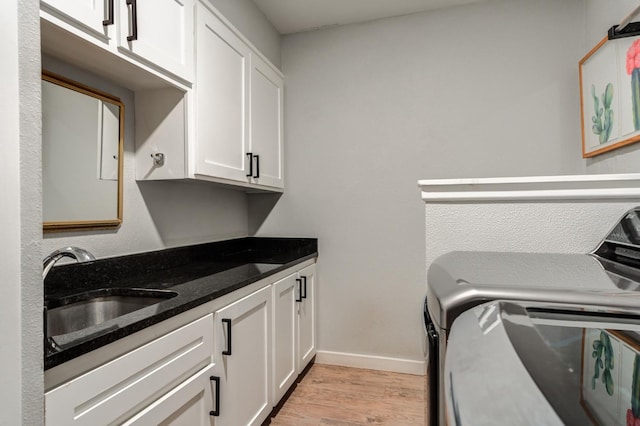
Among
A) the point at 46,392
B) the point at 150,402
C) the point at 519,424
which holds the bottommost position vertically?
the point at 150,402

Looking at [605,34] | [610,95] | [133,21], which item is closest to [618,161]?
[610,95]

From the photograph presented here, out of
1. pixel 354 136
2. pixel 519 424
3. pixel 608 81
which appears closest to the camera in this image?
pixel 519 424

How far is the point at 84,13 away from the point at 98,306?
41.0 inches

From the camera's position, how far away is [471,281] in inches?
29.0

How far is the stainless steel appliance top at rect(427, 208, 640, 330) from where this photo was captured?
657mm

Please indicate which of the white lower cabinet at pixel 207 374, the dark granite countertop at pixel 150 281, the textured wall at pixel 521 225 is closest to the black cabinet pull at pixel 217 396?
the white lower cabinet at pixel 207 374

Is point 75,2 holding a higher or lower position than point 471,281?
higher

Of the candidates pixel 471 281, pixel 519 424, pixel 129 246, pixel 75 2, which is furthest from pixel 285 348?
pixel 519 424

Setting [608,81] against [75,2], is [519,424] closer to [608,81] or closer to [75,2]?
[75,2]

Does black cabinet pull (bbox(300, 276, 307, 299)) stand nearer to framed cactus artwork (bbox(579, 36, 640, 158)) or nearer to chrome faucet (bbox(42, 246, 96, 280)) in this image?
chrome faucet (bbox(42, 246, 96, 280))

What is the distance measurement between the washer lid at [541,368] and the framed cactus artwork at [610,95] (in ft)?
5.25

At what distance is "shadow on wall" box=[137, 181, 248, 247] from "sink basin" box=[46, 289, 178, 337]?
524 millimetres

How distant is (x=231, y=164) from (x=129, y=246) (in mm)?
664

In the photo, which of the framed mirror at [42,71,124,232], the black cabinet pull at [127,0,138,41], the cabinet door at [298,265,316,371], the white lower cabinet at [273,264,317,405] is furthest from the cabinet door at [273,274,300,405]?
the black cabinet pull at [127,0,138,41]
